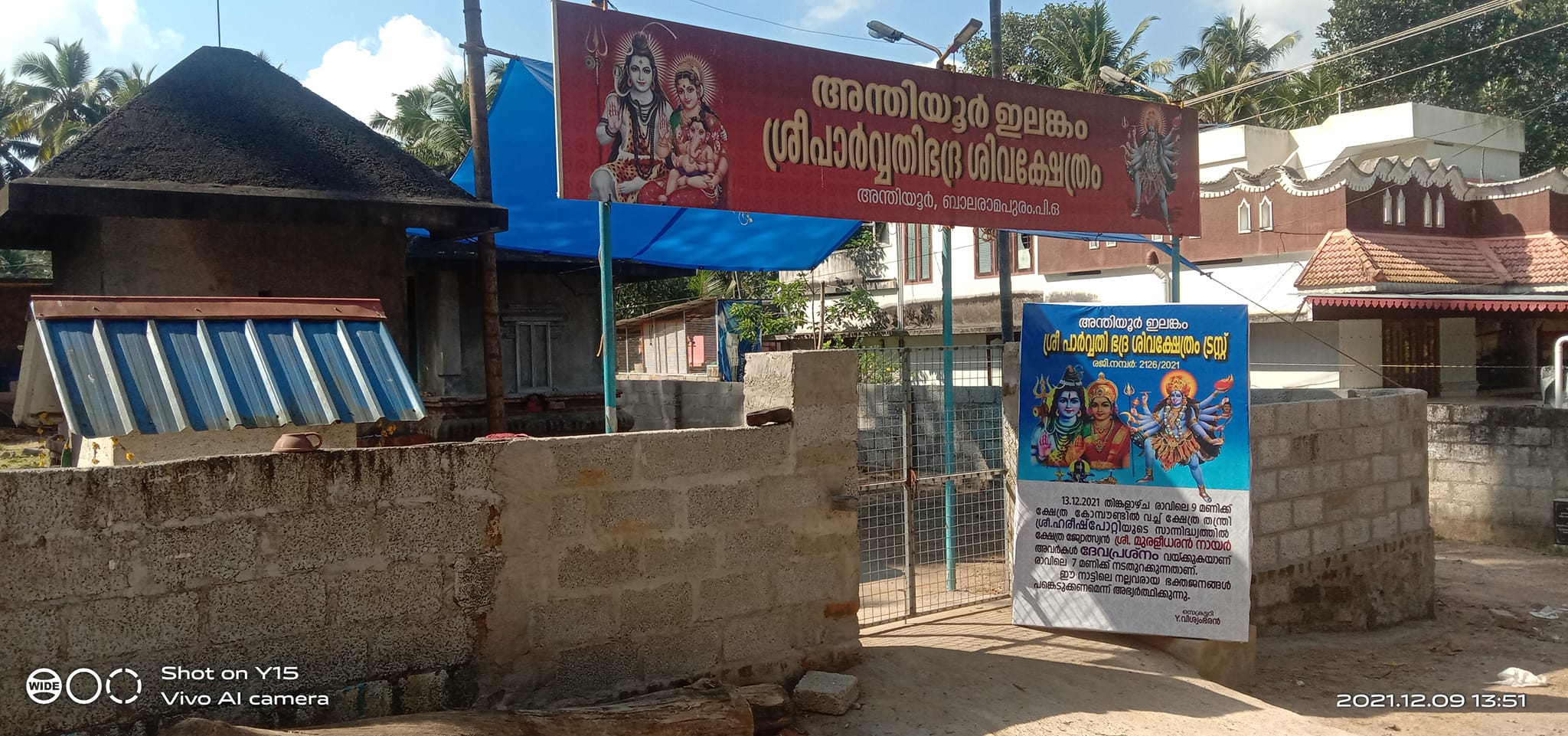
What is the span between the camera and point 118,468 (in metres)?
3.72

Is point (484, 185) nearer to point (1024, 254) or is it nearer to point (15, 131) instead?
point (1024, 254)

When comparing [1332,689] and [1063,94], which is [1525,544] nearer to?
[1332,689]

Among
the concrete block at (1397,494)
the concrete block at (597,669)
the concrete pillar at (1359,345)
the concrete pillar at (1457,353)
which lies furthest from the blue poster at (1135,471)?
the concrete pillar at (1457,353)

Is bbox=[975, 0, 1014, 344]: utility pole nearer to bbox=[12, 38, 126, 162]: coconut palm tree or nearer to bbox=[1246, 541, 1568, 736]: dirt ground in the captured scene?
bbox=[1246, 541, 1568, 736]: dirt ground

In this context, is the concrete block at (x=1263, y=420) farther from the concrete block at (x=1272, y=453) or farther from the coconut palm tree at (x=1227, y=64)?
the coconut palm tree at (x=1227, y=64)

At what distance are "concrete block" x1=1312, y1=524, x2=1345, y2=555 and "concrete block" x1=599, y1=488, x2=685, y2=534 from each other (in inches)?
223

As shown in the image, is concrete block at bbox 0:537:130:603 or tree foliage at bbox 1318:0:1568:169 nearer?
concrete block at bbox 0:537:130:603

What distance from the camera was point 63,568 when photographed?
364 cm

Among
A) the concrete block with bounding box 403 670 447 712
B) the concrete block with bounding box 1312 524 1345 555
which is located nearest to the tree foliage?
the concrete block with bounding box 1312 524 1345 555

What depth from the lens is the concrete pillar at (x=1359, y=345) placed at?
54.2 ft

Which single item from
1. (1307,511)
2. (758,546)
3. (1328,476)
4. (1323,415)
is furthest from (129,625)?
(1328,476)

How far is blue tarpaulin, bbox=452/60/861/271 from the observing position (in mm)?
9500

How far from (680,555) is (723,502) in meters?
0.35

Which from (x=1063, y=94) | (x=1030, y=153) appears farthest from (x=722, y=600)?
(x=1063, y=94)
